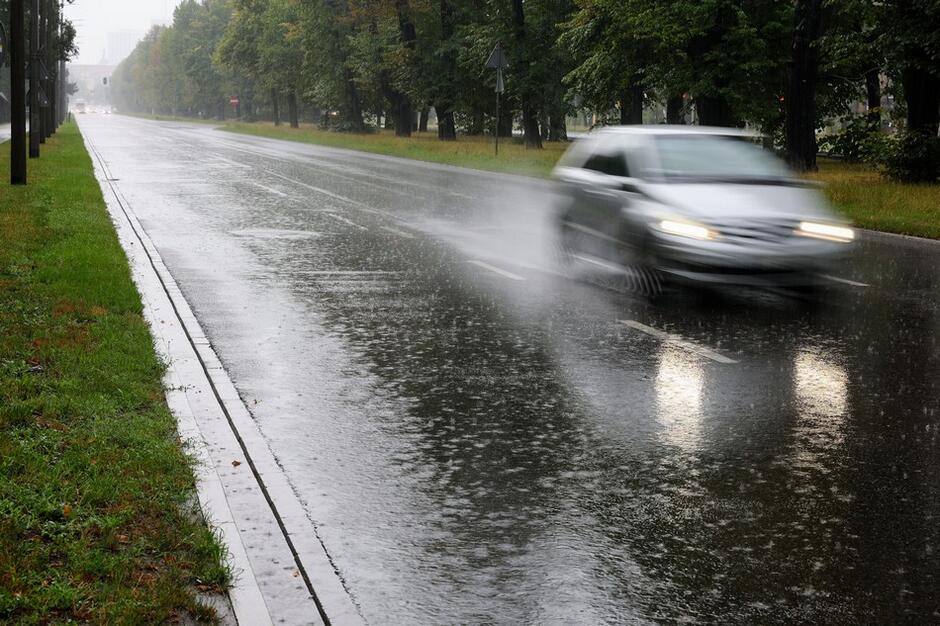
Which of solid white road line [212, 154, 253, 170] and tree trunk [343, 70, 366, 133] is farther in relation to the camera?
tree trunk [343, 70, 366, 133]

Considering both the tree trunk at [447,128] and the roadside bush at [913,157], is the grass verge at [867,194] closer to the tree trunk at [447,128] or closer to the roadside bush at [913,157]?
the roadside bush at [913,157]

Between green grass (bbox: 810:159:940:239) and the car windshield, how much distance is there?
5941 mm

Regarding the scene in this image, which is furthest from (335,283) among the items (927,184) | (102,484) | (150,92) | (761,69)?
(150,92)

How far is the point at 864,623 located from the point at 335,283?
8514mm

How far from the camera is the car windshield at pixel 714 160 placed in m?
11.6

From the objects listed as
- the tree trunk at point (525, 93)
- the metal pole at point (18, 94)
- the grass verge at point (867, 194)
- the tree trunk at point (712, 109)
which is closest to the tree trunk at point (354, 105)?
the tree trunk at point (525, 93)

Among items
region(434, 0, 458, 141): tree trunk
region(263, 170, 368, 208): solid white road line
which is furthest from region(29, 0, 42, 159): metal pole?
region(434, 0, 458, 141): tree trunk

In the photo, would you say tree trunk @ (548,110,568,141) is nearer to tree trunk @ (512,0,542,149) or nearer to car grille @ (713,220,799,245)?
tree trunk @ (512,0,542,149)

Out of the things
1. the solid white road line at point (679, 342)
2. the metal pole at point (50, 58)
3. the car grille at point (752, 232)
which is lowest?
the solid white road line at point (679, 342)

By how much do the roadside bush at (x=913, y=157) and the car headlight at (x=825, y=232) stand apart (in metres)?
14.7

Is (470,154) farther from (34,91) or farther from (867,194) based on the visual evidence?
(867,194)

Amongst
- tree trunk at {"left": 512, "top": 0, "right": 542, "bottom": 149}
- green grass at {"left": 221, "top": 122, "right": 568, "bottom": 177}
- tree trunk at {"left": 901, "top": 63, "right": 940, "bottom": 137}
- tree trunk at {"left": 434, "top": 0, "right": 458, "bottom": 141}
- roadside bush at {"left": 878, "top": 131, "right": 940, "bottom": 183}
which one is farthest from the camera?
tree trunk at {"left": 434, "top": 0, "right": 458, "bottom": 141}

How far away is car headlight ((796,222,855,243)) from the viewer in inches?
417

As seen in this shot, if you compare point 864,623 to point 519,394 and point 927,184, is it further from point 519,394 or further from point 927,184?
point 927,184
